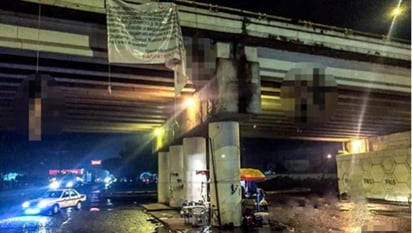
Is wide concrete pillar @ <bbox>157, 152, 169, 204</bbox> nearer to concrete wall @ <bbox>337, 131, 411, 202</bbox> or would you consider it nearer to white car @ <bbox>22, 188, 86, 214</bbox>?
white car @ <bbox>22, 188, 86, 214</bbox>

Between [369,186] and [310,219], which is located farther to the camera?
[369,186]

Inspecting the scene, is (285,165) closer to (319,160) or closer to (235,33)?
(319,160)

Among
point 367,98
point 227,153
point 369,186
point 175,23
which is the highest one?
point 175,23

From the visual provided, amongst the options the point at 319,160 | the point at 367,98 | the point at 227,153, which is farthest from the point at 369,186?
the point at 319,160

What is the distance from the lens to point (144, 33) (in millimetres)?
11141

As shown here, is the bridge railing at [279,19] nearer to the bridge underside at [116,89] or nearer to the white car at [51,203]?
the bridge underside at [116,89]

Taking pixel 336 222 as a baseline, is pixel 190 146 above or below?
above

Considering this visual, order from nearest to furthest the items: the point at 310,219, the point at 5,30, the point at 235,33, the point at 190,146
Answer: the point at 5,30, the point at 235,33, the point at 310,219, the point at 190,146

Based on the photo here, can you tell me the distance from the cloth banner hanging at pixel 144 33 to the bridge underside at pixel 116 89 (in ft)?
2.25

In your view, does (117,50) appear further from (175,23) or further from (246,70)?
(246,70)

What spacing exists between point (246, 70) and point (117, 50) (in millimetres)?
4372

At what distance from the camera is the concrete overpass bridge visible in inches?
451

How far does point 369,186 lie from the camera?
1093 inches

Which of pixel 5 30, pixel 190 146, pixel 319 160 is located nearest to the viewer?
pixel 5 30
